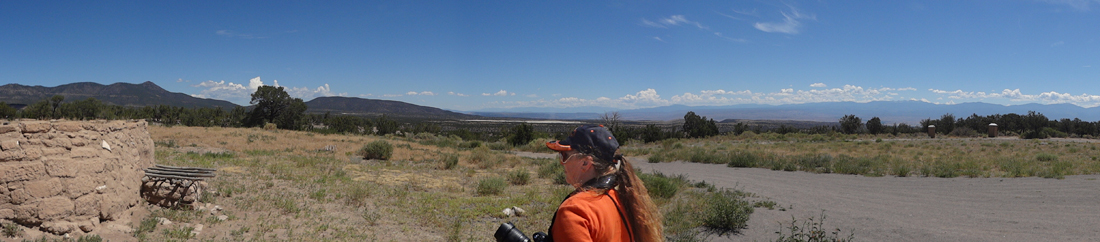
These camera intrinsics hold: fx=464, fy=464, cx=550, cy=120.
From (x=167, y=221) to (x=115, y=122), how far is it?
152 centimetres

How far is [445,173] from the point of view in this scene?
508 inches

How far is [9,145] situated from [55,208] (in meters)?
0.74

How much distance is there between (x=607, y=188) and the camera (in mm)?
1729

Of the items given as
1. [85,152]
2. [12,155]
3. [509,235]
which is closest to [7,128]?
[12,155]

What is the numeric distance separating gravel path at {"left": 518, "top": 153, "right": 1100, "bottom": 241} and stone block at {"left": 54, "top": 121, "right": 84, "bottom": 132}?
25.7 feet

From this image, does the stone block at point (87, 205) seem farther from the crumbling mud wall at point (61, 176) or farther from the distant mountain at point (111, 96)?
the distant mountain at point (111, 96)

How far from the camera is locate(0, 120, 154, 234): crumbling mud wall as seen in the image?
4488 mm

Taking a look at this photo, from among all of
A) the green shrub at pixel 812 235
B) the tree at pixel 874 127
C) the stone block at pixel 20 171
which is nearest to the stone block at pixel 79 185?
the stone block at pixel 20 171

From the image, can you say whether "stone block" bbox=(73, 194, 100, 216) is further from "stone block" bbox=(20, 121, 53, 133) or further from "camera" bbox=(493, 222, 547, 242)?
"camera" bbox=(493, 222, 547, 242)

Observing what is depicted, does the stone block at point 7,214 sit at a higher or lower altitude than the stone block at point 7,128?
lower

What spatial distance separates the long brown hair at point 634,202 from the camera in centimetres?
179

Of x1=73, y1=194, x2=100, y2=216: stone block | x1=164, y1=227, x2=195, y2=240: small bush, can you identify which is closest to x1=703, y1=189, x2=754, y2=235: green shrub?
x1=164, y1=227, x2=195, y2=240: small bush

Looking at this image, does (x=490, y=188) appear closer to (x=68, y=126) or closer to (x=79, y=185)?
(x=79, y=185)

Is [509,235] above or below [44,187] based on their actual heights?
above
